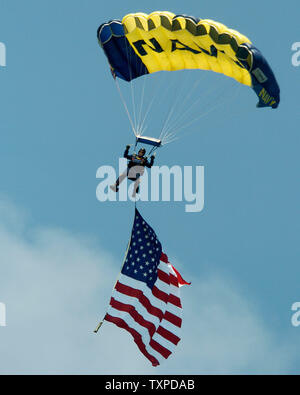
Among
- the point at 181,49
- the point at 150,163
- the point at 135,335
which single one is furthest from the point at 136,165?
the point at 135,335

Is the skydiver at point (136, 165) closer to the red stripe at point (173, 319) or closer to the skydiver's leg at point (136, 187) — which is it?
the skydiver's leg at point (136, 187)

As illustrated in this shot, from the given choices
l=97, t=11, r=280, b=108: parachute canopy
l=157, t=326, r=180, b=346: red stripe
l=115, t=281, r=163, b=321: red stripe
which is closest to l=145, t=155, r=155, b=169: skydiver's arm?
l=97, t=11, r=280, b=108: parachute canopy

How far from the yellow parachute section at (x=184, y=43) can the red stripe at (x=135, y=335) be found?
9.06 m

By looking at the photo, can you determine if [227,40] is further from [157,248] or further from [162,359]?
[162,359]

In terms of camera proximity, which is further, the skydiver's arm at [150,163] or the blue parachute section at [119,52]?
the blue parachute section at [119,52]

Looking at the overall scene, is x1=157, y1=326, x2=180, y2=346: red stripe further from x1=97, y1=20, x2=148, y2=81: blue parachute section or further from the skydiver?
x1=97, y1=20, x2=148, y2=81: blue parachute section

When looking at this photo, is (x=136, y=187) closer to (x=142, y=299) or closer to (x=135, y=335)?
(x=142, y=299)

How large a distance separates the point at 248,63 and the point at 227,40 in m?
1.08

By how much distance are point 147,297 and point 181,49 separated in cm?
866

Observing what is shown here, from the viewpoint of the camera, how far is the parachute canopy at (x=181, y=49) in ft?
125

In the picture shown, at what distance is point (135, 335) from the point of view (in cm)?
3975

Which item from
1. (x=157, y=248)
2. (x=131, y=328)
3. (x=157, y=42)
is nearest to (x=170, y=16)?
(x=157, y=42)

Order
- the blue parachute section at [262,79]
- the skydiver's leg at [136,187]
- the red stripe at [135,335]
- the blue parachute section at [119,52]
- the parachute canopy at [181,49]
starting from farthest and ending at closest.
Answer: the blue parachute section at [119,52] → the skydiver's leg at [136,187] → the red stripe at [135,335] → the parachute canopy at [181,49] → the blue parachute section at [262,79]

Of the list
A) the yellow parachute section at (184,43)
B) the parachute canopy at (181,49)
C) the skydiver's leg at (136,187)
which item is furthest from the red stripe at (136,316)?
the yellow parachute section at (184,43)
